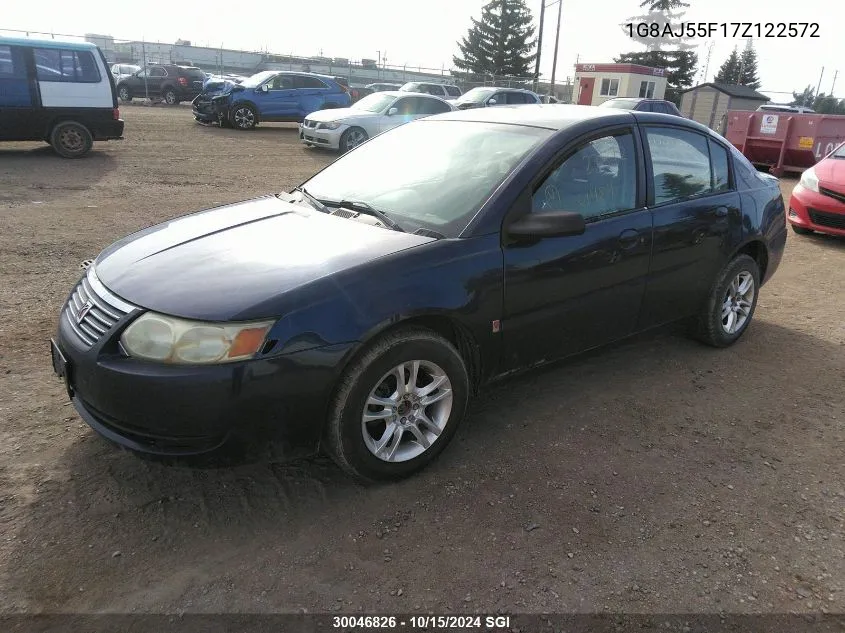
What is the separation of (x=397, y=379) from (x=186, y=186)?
8630 millimetres

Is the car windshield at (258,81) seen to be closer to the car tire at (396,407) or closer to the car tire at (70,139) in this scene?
the car tire at (70,139)

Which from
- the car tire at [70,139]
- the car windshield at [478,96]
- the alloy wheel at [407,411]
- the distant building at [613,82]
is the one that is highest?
the distant building at [613,82]

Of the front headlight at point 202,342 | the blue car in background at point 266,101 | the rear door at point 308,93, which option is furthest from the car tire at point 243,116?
the front headlight at point 202,342

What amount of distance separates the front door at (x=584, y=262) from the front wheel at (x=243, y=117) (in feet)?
54.3

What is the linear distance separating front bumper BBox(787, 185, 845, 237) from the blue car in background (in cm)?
→ 1350

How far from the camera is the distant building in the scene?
3544cm

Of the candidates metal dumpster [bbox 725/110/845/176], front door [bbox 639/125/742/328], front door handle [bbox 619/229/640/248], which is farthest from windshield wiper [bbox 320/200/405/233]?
metal dumpster [bbox 725/110/845/176]

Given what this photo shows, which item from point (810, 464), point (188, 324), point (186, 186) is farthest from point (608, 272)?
point (186, 186)

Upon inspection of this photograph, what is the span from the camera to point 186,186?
404 inches

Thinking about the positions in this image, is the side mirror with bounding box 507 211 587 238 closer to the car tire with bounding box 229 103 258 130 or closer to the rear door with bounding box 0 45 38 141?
the rear door with bounding box 0 45 38 141

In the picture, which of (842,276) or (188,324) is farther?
(842,276)

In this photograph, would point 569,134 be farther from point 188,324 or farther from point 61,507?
point 61,507

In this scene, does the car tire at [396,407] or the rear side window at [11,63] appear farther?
the rear side window at [11,63]

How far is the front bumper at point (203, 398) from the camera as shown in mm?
2410
